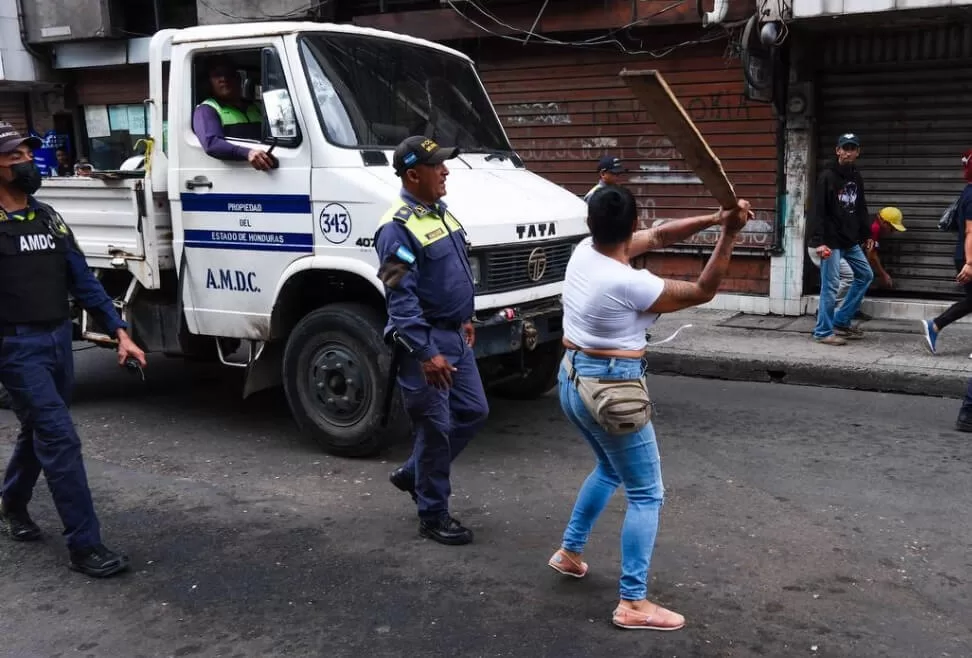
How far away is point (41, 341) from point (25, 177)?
0.71m

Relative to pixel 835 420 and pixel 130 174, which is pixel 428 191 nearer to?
pixel 130 174

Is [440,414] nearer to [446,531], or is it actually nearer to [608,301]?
[446,531]

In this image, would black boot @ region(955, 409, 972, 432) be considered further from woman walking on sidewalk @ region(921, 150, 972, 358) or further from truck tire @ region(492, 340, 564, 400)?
truck tire @ region(492, 340, 564, 400)

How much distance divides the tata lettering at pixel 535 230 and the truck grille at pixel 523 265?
6 cm

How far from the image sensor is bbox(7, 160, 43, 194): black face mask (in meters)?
4.11

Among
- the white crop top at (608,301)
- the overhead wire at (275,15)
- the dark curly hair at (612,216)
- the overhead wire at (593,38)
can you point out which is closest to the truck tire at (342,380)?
the white crop top at (608,301)

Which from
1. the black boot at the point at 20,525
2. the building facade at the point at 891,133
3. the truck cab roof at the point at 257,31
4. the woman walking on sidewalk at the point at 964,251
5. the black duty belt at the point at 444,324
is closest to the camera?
the black duty belt at the point at 444,324

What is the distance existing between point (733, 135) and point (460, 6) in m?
3.51

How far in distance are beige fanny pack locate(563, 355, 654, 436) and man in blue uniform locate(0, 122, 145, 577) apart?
2227 millimetres

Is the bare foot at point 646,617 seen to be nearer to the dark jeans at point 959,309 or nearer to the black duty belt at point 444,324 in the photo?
the black duty belt at point 444,324

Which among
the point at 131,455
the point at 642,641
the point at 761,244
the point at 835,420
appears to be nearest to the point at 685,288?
the point at 642,641

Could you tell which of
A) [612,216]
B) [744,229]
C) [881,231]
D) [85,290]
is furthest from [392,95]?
[881,231]

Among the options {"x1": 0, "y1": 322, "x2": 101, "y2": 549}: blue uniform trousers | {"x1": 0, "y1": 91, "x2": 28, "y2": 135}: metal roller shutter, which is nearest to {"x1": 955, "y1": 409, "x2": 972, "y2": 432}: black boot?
{"x1": 0, "y1": 322, "x2": 101, "y2": 549}: blue uniform trousers

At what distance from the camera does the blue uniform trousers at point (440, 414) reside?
14.0 feet
